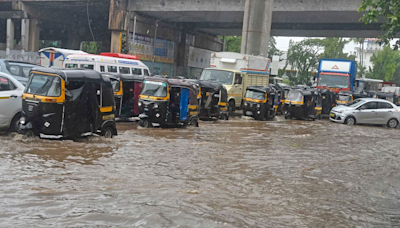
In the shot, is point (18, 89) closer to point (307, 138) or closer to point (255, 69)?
point (307, 138)

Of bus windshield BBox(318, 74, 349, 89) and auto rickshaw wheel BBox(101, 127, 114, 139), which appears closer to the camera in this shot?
auto rickshaw wheel BBox(101, 127, 114, 139)

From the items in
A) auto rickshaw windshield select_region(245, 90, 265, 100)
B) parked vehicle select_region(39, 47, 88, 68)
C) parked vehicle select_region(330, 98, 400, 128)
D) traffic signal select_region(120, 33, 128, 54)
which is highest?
traffic signal select_region(120, 33, 128, 54)

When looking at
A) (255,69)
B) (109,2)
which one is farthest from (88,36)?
(255,69)

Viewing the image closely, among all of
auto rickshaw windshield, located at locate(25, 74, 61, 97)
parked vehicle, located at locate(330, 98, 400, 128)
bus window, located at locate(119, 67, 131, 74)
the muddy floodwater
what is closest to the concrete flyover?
parked vehicle, located at locate(330, 98, 400, 128)

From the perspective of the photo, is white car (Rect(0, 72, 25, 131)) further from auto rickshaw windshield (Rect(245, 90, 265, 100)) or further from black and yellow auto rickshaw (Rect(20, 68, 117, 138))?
auto rickshaw windshield (Rect(245, 90, 265, 100))

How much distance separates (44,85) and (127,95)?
219 inches

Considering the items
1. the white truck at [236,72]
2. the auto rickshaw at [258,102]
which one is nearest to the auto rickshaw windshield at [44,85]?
the auto rickshaw at [258,102]

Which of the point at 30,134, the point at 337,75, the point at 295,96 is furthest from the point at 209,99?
the point at 337,75

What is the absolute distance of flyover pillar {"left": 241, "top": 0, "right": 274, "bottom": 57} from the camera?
107ft

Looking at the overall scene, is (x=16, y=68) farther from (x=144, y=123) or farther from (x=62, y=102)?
(x=62, y=102)

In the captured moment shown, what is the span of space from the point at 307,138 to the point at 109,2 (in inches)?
1052

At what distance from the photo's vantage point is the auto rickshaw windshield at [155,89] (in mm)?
14898

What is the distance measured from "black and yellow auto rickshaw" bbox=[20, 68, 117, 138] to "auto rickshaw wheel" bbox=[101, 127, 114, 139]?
411 mm

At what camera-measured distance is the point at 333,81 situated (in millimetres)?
30531
